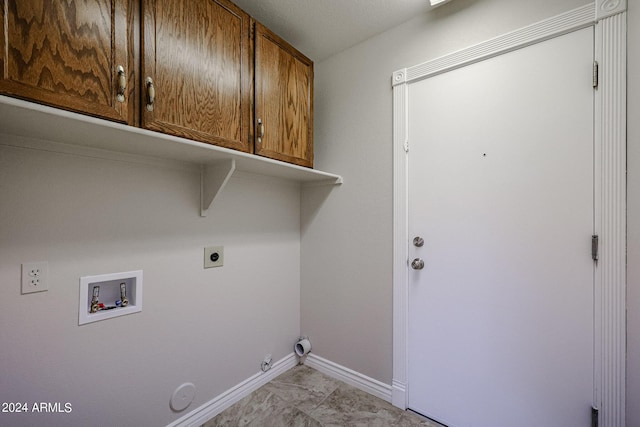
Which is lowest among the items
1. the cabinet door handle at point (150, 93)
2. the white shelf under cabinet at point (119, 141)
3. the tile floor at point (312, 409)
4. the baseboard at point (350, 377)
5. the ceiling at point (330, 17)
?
the tile floor at point (312, 409)

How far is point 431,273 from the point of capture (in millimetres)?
1499

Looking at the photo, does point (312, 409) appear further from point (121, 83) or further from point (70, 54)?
point (70, 54)

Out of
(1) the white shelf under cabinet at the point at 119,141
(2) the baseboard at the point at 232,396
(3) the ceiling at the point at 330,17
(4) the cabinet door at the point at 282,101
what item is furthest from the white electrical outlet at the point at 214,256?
(3) the ceiling at the point at 330,17

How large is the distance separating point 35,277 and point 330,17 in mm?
1863

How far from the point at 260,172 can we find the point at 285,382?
142cm

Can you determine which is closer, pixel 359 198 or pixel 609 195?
pixel 609 195

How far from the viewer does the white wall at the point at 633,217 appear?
1.03 metres

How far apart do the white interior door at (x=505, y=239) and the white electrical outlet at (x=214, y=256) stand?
3.67ft

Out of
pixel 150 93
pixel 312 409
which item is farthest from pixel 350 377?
pixel 150 93

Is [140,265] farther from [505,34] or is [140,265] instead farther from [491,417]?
[505,34]

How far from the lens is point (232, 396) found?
5.25 ft

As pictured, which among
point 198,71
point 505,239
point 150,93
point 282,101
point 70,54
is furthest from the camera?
point 282,101

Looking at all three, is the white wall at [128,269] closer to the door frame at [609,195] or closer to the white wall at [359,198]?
the white wall at [359,198]

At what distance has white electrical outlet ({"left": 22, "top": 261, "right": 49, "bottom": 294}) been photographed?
0.97 meters
